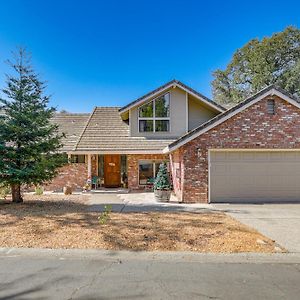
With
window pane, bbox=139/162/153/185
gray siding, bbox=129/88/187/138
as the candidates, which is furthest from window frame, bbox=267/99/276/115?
window pane, bbox=139/162/153/185

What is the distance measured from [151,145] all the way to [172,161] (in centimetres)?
165

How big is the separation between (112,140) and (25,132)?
684 centimetres

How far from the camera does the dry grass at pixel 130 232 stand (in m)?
6.14

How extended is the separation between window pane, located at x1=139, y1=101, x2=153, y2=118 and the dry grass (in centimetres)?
884

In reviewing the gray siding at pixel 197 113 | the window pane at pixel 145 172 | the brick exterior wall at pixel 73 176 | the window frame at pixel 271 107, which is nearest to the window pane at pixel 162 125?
the gray siding at pixel 197 113

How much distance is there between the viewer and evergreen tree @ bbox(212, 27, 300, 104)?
3459 cm

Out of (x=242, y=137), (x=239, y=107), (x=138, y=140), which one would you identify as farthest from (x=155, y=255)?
(x=138, y=140)

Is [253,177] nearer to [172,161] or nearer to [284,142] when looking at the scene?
[284,142]

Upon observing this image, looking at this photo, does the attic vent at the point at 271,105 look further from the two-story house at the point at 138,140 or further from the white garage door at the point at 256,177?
the two-story house at the point at 138,140

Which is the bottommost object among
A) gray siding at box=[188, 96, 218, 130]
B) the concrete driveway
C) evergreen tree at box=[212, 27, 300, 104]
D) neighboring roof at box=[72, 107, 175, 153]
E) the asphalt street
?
the asphalt street

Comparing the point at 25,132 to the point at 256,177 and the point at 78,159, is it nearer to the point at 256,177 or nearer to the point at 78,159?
the point at 78,159

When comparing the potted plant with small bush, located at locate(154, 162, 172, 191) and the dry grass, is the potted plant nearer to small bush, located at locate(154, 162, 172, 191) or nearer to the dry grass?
small bush, located at locate(154, 162, 172, 191)

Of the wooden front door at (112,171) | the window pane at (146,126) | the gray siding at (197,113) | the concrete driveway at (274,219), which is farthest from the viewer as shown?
the wooden front door at (112,171)

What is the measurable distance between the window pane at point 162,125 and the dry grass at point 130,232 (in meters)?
8.56
